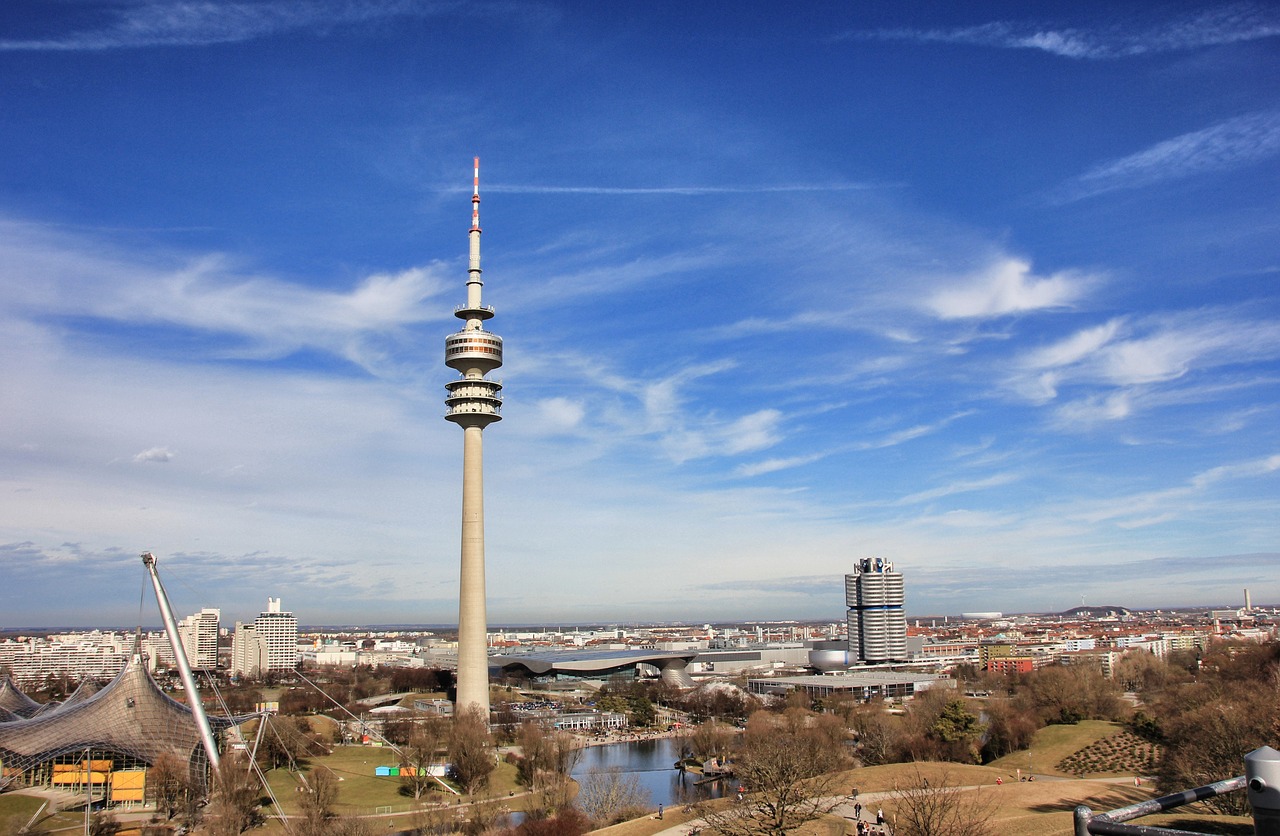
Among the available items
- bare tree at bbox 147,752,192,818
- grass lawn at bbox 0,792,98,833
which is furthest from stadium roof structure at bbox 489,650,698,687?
bare tree at bbox 147,752,192,818

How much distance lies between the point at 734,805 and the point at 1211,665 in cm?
7340

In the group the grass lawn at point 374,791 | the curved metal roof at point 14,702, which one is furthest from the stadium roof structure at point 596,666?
the grass lawn at point 374,791

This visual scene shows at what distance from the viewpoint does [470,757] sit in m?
51.3

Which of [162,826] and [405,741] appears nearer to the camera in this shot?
[162,826]

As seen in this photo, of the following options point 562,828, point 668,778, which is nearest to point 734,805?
point 562,828

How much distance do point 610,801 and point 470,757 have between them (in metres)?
13.4

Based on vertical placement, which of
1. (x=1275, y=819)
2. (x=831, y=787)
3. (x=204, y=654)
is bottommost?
(x=204, y=654)

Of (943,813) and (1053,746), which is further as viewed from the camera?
(1053,746)

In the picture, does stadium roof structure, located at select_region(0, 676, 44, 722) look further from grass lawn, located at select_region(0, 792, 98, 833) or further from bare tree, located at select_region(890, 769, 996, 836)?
bare tree, located at select_region(890, 769, 996, 836)

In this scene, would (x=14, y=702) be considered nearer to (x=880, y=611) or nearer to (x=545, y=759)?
(x=545, y=759)

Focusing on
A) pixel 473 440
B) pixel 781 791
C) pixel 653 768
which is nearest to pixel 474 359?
pixel 473 440

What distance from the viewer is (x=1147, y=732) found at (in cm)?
5209

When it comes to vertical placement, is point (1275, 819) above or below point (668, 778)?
above

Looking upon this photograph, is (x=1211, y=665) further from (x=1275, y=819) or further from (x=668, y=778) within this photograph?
(x=1275, y=819)
